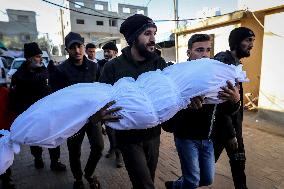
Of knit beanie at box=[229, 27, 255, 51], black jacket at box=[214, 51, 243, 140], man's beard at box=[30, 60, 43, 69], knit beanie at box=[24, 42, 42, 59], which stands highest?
knit beanie at box=[229, 27, 255, 51]

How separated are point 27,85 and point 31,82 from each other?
78 millimetres

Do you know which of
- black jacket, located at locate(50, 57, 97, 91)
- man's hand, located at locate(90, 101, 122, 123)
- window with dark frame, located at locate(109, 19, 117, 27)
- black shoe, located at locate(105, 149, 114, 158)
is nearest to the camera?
man's hand, located at locate(90, 101, 122, 123)

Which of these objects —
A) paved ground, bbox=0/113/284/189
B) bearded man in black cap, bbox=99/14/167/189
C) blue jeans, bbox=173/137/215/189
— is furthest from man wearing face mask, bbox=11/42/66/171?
blue jeans, bbox=173/137/215/189

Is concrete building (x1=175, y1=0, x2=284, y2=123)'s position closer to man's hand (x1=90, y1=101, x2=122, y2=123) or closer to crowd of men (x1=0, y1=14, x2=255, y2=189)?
crowd of men (x1=0, y1=14, x2=255, y2=189)

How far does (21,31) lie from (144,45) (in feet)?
154

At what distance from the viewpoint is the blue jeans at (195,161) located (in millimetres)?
2680

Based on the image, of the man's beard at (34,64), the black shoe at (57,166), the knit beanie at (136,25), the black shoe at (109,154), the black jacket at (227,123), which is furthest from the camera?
the black shoe at (109,154)

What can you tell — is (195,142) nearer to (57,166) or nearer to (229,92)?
(229,92)

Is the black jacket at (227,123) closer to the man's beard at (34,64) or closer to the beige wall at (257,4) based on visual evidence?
the man's beard at (34,64)

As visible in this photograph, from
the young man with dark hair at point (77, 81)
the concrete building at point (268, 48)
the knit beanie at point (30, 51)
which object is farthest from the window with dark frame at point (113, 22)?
the young man with dark hair at point (77, 81)

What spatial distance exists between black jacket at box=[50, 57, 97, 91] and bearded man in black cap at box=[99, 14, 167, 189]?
1080 millimetres

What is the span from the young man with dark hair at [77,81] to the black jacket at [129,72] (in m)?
1.12

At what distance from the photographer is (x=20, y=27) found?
145 feet

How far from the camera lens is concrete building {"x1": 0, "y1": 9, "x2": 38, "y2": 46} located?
4272 centimetres
